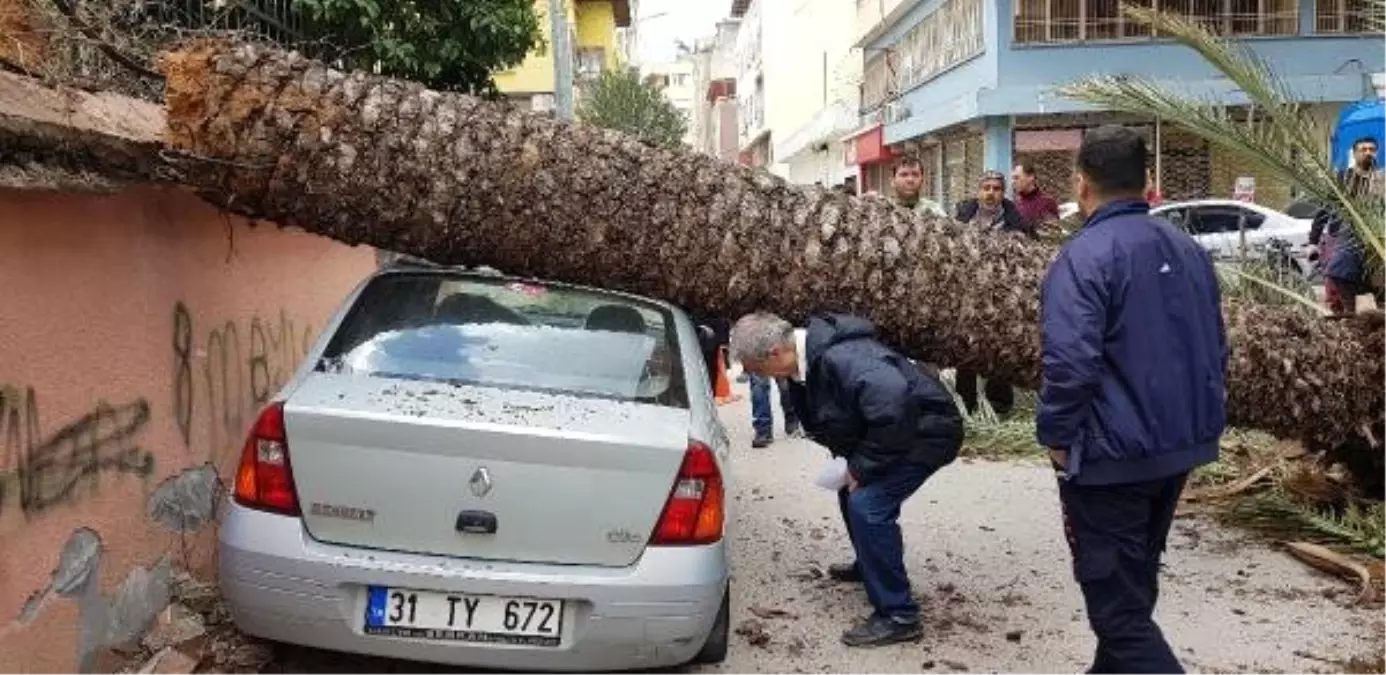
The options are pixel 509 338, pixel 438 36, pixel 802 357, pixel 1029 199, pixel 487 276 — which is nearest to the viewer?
pixel 509 338

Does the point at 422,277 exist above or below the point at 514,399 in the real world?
above

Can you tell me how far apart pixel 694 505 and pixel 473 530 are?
0.66 m

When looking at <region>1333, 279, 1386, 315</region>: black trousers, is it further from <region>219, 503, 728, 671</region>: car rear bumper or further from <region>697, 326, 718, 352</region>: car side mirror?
<region>219, 503, 728, 671</region>: car rear bumper

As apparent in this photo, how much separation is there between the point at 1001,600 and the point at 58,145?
4.02 metres

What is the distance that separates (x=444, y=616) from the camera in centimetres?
364

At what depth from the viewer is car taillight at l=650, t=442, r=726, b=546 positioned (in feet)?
12.5

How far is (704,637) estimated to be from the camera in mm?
3887

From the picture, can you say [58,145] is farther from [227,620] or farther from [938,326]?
[938,326]

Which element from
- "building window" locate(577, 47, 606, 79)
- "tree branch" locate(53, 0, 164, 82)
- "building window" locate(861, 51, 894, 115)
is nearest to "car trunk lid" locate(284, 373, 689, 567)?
"tree branch" locate(53, 0, 164, 82)

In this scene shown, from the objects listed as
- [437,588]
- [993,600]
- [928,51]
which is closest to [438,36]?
[993,600]

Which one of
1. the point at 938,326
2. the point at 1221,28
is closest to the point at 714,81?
the point at 1221,28

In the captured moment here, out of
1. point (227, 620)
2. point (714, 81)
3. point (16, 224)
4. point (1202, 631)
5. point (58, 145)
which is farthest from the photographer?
point (714, 81)

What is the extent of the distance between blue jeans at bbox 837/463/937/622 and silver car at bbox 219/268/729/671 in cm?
106

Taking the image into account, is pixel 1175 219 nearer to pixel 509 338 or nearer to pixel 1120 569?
pixel 1120 569
